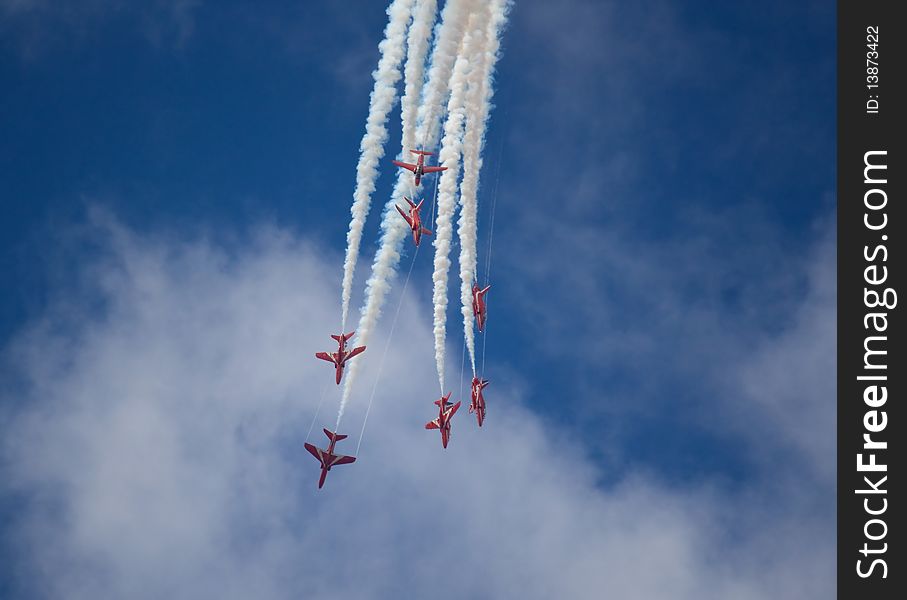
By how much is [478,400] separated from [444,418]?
7.25ft

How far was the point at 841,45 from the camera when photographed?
24500mm

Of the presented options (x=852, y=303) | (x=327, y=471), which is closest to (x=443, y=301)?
(x=327, y=471)

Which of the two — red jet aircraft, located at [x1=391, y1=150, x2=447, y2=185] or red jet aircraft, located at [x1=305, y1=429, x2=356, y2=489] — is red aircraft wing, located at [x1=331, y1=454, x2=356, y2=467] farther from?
red jet aircraft, located at [x1=391, y1=150, x2=447, y2=185]

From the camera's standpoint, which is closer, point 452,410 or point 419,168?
point 419,168

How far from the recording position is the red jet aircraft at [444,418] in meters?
38.6

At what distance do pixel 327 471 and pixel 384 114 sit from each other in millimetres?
20510

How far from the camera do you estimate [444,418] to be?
3881cm

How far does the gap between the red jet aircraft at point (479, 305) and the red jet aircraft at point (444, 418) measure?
501 cm

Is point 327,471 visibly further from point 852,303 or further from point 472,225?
point 852,303

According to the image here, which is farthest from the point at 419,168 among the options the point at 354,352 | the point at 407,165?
the point at 354,352

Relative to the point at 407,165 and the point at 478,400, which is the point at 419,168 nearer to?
the point at 407,165

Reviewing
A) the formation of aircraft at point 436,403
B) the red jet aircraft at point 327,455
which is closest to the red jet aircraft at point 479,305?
the formation of aircraft at point 436,403

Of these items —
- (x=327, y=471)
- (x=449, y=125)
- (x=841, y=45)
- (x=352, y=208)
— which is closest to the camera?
(x=841, y=45)

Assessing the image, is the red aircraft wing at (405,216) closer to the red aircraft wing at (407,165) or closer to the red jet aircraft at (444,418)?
the red aircraft wing at (407,165)
